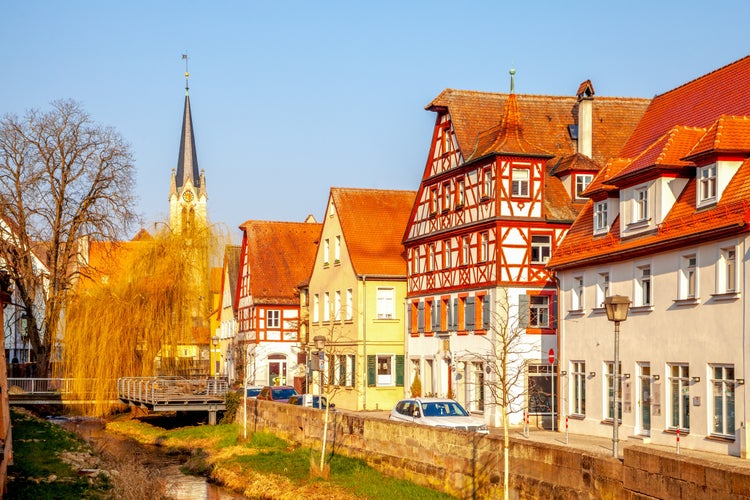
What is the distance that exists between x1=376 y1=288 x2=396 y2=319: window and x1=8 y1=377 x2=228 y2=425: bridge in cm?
793

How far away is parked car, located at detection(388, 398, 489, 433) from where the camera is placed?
28656mm

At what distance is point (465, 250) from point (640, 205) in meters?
13.2

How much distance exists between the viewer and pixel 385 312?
168 ft

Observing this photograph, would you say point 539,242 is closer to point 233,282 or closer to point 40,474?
point 40,474

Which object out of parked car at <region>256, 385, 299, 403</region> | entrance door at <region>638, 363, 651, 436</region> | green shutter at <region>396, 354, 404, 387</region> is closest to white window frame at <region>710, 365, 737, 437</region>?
entrance door at <region>638, 363, 651, 436</region>

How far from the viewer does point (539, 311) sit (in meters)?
39.9

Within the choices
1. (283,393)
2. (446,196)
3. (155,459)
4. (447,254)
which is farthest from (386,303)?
(155,459)

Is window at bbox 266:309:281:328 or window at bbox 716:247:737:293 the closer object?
window at bbox 716:247:737:293

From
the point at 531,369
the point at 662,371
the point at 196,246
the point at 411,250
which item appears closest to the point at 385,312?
the point at 411,250

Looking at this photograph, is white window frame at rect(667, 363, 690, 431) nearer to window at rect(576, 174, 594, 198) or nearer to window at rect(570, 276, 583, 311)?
window at rect(570, 276, 583, 311)

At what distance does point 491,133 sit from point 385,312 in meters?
12.6

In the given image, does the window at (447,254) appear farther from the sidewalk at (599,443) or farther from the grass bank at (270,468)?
the grass bank at (270,468)

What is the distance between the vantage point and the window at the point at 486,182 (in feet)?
133

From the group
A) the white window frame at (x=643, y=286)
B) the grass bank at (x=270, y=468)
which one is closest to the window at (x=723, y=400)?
the white window frame at (x=643, y=286)
